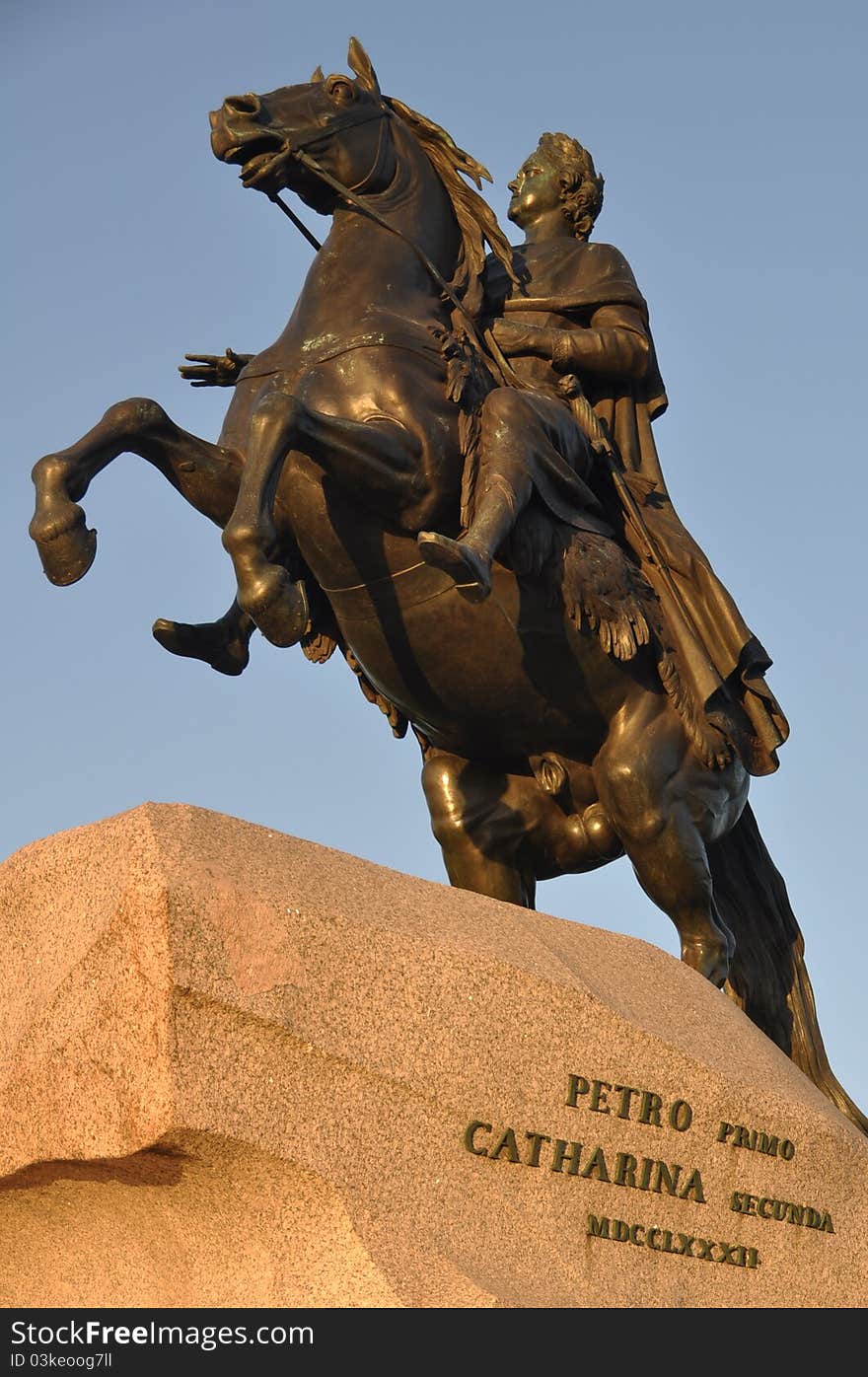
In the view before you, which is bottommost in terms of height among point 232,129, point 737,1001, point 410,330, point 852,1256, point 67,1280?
point 67,1280

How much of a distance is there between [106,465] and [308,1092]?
8.58ft

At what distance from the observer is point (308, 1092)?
5.80 meters

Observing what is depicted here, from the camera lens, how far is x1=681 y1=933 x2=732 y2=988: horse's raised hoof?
856 cm

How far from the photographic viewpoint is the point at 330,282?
8406 millimetres

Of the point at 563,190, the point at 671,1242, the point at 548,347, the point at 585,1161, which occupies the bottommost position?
the point at 671,1242

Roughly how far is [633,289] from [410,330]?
144 centimetres

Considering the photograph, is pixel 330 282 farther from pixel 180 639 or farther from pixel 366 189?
pixel 180 639

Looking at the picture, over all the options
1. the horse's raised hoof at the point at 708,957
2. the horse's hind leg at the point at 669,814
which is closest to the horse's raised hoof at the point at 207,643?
the horse's hind leg at the point at 669,814

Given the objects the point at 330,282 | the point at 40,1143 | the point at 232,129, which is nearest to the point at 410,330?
the point at 330,282

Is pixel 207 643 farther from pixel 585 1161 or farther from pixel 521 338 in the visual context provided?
pixel 585 1161

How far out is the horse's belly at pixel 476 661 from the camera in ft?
26.8

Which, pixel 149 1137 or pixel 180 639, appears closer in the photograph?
pixel 149 1137

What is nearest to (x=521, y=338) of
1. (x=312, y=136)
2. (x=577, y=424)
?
(x=577, y=424)
